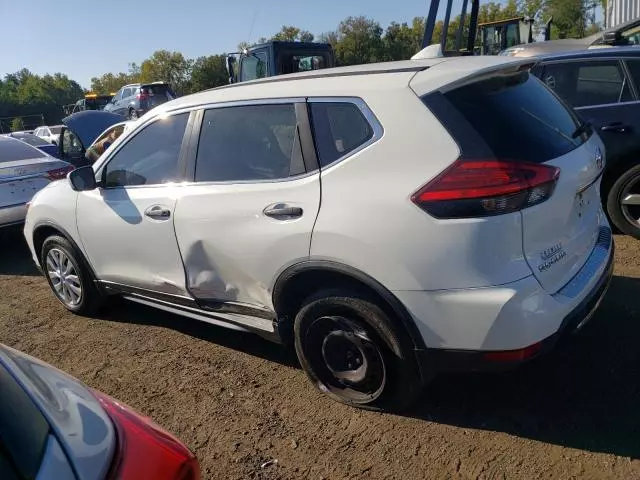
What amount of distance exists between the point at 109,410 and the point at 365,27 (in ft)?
175

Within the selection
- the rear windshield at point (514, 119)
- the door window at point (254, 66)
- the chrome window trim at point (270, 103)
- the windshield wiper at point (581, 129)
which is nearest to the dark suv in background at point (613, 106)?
the windshield wiper at point (581, 129)

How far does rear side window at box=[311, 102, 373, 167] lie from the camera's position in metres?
2.84

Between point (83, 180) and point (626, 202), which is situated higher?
point (83, 180)

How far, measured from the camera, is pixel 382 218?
8.64 feet

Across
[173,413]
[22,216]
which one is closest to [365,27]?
[22,216]

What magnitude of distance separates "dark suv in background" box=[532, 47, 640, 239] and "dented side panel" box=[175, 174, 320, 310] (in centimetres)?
317

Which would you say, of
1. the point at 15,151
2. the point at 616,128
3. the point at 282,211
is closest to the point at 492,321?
the point at 282,211

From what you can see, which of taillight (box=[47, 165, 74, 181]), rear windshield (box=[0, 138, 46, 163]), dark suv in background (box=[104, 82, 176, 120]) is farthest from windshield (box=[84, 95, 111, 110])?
taillight (box=[47, 165, 74, 181])

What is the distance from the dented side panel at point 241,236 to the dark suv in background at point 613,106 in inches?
125

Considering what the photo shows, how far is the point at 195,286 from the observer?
361 cm

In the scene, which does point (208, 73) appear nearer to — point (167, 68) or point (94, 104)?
point (167, 68)

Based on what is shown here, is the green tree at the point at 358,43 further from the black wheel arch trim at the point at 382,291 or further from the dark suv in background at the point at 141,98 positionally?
the black wheel arch trim at the point at 382,291

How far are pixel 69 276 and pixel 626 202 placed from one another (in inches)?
195

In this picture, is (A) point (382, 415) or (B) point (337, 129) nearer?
(B) point (337, 129)
